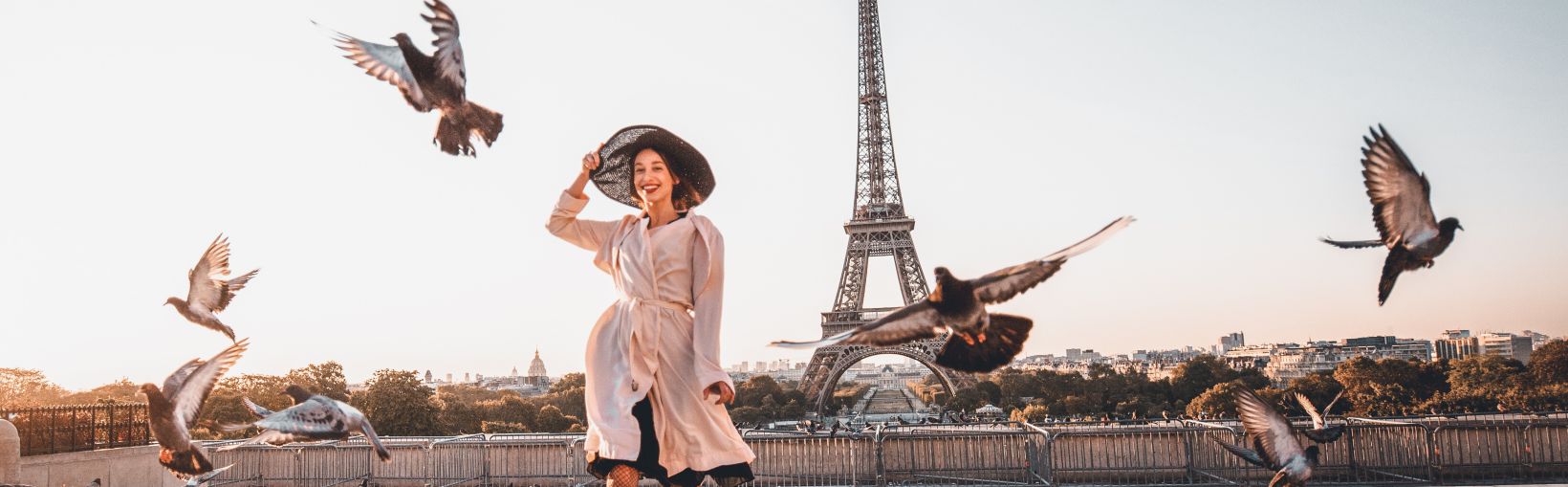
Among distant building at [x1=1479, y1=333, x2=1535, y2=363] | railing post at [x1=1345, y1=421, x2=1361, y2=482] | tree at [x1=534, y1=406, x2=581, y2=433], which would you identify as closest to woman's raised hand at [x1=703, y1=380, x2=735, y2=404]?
railing post at [x1=1345, y1=421, x2=1361, y2=482]

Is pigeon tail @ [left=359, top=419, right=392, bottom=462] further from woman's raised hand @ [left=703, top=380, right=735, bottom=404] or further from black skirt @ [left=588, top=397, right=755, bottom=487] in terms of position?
woman's raised hand @ [left=703, top=380, right=735, bottom=404]

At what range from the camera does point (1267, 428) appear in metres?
5.96

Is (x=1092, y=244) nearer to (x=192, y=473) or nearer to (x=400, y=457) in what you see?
(x=192, y=473)

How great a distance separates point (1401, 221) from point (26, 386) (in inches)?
1802

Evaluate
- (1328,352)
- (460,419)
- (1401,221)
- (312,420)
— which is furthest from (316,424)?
(1328,352)

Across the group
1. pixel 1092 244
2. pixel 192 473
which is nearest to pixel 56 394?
pixel 192 473

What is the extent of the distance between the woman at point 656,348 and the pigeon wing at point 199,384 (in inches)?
59.9

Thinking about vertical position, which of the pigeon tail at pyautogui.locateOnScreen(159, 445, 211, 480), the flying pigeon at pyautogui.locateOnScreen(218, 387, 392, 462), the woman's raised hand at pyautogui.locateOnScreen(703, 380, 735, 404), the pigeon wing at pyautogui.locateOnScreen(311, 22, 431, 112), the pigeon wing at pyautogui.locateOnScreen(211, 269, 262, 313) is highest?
the pigeon wing at pyautogui.locateOnScreen(311, 22, 431, 112)

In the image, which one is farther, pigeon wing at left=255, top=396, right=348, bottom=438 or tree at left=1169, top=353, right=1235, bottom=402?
tree at left=1169, top=353, right=1235, bottom=402

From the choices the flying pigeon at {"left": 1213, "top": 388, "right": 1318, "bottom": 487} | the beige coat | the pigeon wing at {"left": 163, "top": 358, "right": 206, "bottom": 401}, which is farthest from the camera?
the flying pigeon at {"left": 1213, "top": 388, "right": 1318, "bottom": 487}

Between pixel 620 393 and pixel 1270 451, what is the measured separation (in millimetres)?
4140

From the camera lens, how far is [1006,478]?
42.5 feet

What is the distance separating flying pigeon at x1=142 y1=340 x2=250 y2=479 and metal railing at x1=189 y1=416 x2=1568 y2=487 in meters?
8.31

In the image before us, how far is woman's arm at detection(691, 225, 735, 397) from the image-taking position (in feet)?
12.3
